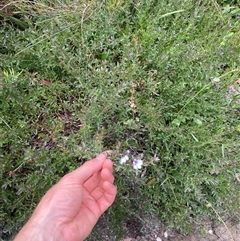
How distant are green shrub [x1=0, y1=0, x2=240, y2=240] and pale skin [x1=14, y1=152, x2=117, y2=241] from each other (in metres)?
0.20

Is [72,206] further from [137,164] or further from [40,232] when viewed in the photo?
[137,164]

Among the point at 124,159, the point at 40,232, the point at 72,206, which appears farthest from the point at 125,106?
the point at 40,232

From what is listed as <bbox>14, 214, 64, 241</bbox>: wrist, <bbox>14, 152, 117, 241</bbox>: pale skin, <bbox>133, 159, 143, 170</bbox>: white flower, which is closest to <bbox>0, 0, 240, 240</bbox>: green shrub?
<bbox>133, 159, 143, 170</bbox>: white flower

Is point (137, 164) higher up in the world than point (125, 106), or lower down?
lower down

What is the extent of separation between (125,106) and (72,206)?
79 cm

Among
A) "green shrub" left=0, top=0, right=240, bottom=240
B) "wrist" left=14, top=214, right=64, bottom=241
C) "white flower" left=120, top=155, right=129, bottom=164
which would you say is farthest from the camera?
"green shrub" left=0, top=0, right=240, bottom=240

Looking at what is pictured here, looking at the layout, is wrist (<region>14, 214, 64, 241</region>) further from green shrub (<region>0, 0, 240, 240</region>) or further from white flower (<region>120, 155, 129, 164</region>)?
white flower (<region>120, 155, 129, 164</region>)

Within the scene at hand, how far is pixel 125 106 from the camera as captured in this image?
2477mm

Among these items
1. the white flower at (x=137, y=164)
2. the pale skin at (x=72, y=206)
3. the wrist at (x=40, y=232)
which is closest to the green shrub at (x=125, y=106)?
the white flower at (x=137, y=164)

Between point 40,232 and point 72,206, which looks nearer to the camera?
point 40,232

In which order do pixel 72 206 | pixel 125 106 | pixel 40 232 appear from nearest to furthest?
pixel 40 232
pixel 72 206
pixel 125 106

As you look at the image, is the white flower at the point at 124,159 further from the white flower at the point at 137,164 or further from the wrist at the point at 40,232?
the wrist at the point at 40,232

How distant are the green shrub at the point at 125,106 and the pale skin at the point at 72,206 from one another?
0.20 metres

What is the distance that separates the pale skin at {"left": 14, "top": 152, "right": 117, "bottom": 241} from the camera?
6.41ft
